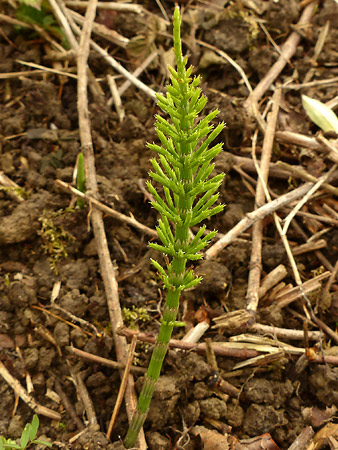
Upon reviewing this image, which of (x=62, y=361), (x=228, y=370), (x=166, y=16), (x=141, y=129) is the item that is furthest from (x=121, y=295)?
(x=166, y=16)

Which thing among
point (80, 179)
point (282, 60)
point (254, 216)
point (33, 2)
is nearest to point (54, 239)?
point (80, 179)


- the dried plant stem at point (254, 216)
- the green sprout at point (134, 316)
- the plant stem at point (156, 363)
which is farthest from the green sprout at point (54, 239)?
the plant stem at point (156, 363)

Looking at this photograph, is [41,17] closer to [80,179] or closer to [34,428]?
[80,179]

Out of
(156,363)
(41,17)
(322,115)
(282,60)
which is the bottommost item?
(156,363)

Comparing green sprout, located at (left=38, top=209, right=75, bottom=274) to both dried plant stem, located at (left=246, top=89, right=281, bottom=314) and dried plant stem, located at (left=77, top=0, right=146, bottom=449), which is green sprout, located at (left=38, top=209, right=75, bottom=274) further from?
dried plant stem, located at (left=246, top=89, right=281, bottom=314)

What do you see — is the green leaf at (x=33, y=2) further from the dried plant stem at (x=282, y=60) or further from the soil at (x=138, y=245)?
the dried plant stem at (x=282, y=60)

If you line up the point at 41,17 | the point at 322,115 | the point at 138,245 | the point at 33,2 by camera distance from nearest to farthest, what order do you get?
the point at 138,245, the point at 322,115, the point at 33,2, the point at 41,17
